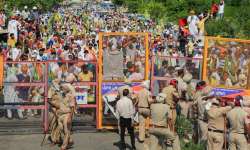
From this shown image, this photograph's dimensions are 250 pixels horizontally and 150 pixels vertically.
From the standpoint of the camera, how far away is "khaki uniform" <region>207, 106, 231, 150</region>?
15328 millimetres

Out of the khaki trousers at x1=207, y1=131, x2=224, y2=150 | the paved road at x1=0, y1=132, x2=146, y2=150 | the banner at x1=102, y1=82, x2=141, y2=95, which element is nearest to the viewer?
the khaki trousers at x1=207, y1=131, x2=224, y2=150

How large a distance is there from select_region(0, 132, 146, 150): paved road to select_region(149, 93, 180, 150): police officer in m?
1.21

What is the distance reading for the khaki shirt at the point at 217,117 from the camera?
50.2 ft

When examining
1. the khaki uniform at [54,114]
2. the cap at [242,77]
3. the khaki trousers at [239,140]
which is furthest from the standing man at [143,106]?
the khaki trousers at [239,140]

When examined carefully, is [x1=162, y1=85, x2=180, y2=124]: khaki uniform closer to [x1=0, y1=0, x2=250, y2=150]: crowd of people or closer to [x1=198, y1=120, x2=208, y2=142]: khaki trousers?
[x1=0, y1=0, x2=250, y2=150]: crowd of people

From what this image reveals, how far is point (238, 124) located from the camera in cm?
1494

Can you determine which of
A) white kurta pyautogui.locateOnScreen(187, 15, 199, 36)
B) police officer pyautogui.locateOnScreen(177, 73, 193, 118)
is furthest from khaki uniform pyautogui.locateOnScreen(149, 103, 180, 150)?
white kurta pyautogui.locateOnScreen(187, 15, 199, 36)

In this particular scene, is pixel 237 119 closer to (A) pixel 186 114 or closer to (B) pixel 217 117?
(B) pixel 217 117

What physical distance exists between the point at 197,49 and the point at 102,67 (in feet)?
23.4

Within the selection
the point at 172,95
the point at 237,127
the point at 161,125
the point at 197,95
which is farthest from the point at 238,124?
the point at 172,95

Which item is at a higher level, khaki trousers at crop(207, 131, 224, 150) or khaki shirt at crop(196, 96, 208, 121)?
khaki shirt at crop(196, 96, 208, 121)

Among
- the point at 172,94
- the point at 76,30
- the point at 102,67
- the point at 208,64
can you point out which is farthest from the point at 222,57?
the point at 76,30

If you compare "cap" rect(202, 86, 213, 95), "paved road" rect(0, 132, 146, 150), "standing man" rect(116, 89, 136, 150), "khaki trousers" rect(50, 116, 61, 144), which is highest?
"cap" rect(202, 86, 213, 95)

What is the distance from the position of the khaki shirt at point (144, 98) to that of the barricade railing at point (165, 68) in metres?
1.65
